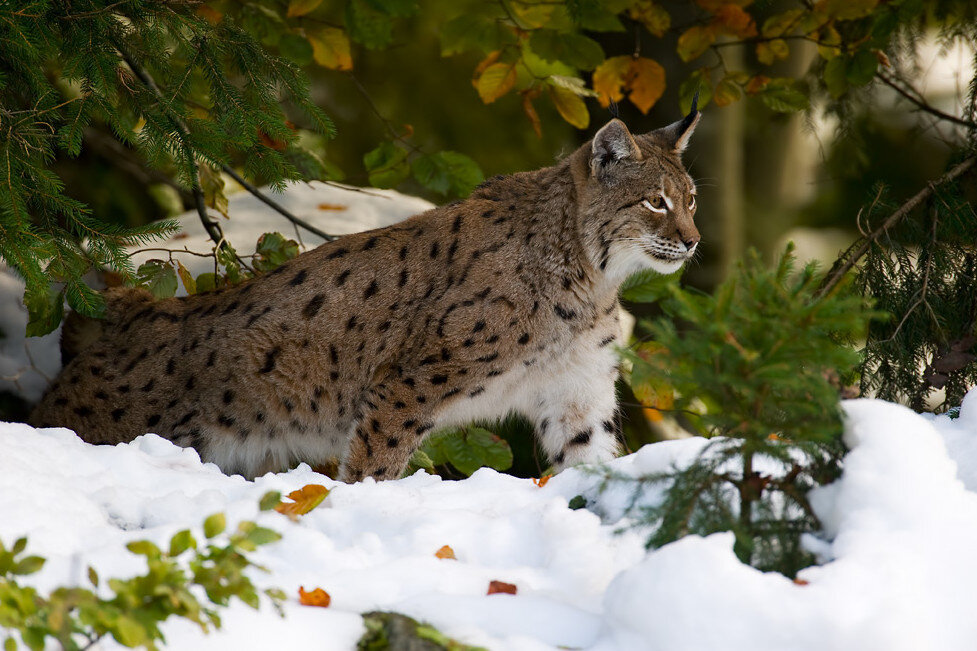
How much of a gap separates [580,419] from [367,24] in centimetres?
256

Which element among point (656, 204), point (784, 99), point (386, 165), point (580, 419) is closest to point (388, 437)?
point (580, 419)

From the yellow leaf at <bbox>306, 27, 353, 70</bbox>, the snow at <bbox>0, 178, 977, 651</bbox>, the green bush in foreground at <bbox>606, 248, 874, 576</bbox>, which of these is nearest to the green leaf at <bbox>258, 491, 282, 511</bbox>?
the snow at <bbox>0, 178, 977, 651</bbox>

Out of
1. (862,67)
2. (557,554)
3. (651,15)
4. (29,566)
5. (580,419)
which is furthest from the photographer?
(651,15)

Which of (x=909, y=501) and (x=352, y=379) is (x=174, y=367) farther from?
(x=909, y=501)

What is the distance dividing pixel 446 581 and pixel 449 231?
2.75 metres

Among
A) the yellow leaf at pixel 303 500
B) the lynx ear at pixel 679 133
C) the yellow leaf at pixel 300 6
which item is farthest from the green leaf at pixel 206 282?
Answer: the yellow leaf at pixel 303 500

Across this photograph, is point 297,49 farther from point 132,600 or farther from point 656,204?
point 132,600

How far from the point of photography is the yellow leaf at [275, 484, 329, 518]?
3.16 m

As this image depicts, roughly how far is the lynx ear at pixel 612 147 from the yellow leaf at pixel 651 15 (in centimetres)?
197

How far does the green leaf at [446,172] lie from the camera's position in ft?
19.3

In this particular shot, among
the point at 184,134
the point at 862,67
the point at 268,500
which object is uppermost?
the point at 862,67

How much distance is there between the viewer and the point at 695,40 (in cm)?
653

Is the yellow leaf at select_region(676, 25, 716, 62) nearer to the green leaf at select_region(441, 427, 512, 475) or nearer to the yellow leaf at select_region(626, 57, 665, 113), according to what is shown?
the yellow leaf at select_region(626, 57, 665, 113)

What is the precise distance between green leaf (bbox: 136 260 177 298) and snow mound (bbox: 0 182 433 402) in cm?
79
